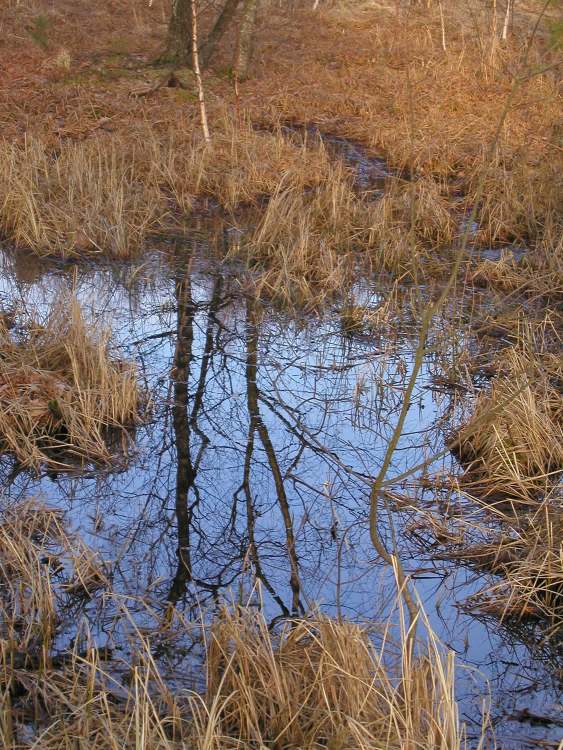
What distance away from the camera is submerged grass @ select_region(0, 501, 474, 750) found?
107 inches

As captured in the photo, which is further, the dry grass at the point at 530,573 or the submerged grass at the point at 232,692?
the dry grass at the point at 530,573

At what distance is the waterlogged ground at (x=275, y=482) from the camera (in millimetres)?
3584

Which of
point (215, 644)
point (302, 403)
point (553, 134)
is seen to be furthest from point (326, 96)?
point (215, 644)

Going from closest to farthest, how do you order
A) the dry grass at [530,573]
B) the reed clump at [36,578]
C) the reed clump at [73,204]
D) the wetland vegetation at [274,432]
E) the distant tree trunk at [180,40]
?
1. the wetland vegetation at [274,432]
2. the reed clump at [36,578]
3. the dry grass at [530,573]
4. the reed clump at [73,204]
5. the distant tree trunk at [180,40]

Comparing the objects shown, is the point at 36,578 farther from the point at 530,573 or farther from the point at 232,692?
the point at 530,573

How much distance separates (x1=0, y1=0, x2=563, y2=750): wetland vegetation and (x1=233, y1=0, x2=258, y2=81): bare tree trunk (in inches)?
67.8

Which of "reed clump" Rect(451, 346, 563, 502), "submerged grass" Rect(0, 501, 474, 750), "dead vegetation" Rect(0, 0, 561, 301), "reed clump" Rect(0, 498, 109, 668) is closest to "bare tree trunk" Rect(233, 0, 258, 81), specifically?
"dead vegetation" Rect(0, 0, 561, 301)

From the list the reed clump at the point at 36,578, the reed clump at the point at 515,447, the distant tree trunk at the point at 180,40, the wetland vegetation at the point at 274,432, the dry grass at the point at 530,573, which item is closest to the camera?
the wetland vegetation at the point at 274,432

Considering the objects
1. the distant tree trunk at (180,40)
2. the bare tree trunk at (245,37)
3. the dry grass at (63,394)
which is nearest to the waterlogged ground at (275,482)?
the dry grass at (63,394)

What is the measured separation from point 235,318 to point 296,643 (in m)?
3.89

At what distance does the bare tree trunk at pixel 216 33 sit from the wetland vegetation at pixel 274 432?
1.82 m

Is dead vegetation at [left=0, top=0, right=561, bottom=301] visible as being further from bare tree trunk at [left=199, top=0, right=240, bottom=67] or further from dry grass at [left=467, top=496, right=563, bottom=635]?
dry grass at [left=467, top=496, right=563, bottom=635]

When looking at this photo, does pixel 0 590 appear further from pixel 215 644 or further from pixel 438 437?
pixel 438 437

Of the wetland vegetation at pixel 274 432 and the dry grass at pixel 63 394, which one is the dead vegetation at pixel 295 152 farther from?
the dry grass at pixel 63 394
